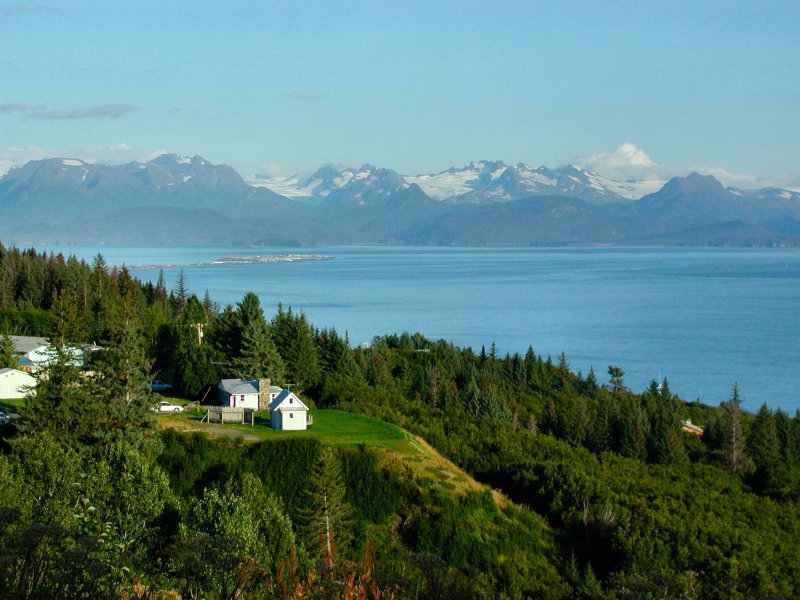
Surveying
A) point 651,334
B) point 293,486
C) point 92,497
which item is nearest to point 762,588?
point 293,486

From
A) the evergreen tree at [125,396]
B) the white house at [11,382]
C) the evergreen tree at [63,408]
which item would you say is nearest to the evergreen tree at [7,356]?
the white house at [11,382]

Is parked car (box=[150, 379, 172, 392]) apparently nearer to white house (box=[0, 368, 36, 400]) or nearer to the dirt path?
white house (box=[0, 368, 36, 400])

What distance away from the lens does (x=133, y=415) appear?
26.1 meters

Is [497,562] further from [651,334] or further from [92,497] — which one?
[651,334]

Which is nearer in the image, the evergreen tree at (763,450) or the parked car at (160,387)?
the evergreen tree at (763,450)

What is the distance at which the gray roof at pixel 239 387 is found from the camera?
32.3 metres

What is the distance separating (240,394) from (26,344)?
16238mm

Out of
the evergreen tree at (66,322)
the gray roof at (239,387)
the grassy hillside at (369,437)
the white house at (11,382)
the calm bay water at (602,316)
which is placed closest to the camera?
the grassy hillside at (369,437)

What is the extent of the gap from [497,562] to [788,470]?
19.0 metres

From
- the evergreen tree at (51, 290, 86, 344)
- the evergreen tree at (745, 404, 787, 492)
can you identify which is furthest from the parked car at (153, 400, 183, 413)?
the evergreen tree at (745, 404, 787, 492)

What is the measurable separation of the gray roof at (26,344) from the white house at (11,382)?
791 centimetres

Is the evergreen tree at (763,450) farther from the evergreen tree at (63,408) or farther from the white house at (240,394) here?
the evergreen tree at (63,408)

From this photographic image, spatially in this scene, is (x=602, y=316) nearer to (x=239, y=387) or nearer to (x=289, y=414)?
(x=239, y=387)

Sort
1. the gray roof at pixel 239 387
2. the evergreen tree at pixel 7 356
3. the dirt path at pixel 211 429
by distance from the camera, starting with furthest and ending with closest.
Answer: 1. the evergreen tree at pixel 7 356
2. the gray roof at pixel 239 387
3. the dirt path at pixel 211 429
